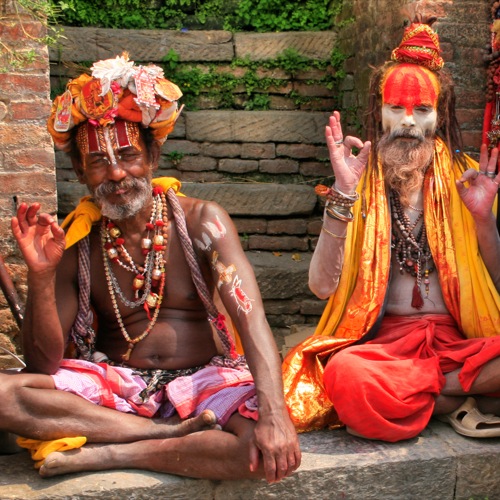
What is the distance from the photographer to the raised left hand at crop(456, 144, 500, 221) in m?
4.12

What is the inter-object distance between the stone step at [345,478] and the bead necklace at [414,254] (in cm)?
73

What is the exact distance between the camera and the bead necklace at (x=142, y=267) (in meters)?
4.00

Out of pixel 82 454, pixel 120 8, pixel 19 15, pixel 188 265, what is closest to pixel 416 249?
pixel 188 265

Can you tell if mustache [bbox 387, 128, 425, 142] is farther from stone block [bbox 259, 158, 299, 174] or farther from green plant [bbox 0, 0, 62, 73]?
stone block [bbox 259, 158, 299, 174]

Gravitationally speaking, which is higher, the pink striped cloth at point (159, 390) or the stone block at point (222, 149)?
the stone block at point (222, 149)

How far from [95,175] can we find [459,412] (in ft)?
6.77

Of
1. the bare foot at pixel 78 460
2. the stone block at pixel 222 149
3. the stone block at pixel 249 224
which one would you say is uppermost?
the stone block at pixel 222 149

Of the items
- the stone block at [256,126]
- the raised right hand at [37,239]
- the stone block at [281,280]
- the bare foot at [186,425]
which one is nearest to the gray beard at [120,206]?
the raised right hand at [37,239]

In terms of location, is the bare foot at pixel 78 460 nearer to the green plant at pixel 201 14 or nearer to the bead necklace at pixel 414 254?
the bead necklace at pixel 414 254

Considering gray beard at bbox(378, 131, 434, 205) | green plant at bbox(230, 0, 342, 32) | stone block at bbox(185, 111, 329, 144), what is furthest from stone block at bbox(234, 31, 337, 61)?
gray beard at bbox(378, 131, 434, 205)

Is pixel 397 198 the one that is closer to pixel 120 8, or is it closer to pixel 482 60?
pixel 482 60

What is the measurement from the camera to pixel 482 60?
5.18 meters

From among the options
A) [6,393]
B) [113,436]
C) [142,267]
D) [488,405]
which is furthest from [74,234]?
[488,405]

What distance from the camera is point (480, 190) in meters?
4.15
